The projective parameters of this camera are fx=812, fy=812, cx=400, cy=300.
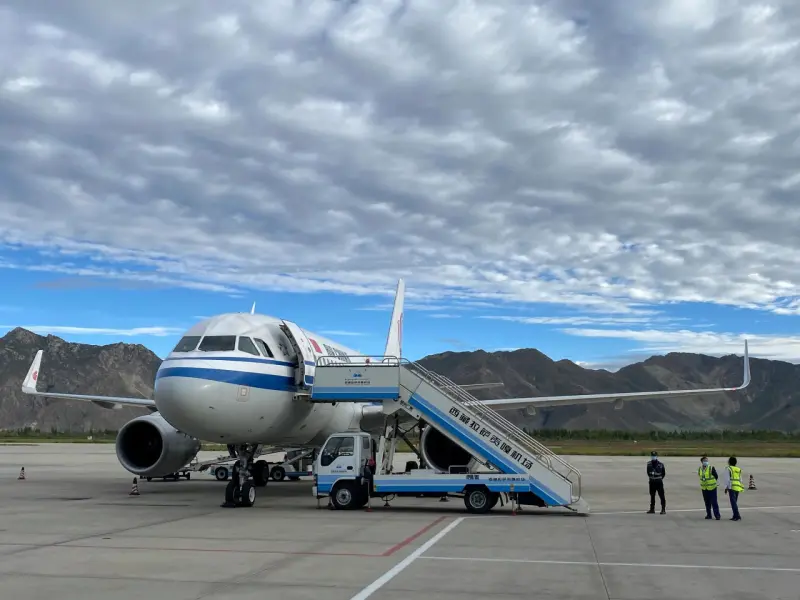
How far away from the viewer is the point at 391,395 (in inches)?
756

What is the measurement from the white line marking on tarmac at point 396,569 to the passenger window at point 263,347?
20.4 feet

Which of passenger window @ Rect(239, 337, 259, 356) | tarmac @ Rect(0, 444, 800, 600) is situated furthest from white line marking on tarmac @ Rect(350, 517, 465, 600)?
passenger window @ Rect(239, 337, 259, 356)

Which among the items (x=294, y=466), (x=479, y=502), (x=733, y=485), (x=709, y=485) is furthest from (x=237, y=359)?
(x=294, y=466)

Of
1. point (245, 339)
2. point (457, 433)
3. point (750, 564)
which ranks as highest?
point (245, 339)

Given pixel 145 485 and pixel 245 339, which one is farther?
pixel 145 485

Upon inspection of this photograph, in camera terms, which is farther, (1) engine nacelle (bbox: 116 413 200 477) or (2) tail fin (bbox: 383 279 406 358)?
(2) tail fin (bbox: 383 279 406 358)

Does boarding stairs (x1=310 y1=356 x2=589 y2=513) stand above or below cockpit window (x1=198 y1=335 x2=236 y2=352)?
below

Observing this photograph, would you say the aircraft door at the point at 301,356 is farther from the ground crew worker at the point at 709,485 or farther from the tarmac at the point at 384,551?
the ground crew worker at the point at 709,485

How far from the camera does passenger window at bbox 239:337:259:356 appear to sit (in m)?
18.0

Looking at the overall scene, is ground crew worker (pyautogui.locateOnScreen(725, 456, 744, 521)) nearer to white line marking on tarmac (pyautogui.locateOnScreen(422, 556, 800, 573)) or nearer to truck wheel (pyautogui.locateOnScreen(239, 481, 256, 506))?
white line marking on tarmac (pyautogui.locateOnScreen(422, 556, 800, 573))

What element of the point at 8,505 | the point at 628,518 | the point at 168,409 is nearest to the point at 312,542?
the point at 168,409

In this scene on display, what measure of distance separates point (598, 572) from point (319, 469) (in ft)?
30.8

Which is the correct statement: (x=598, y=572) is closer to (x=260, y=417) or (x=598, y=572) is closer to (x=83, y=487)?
(x=260, y=417)

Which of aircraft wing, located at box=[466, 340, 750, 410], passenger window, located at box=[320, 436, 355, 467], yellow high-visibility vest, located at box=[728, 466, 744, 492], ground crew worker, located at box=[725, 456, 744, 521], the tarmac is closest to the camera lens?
the tarmac
